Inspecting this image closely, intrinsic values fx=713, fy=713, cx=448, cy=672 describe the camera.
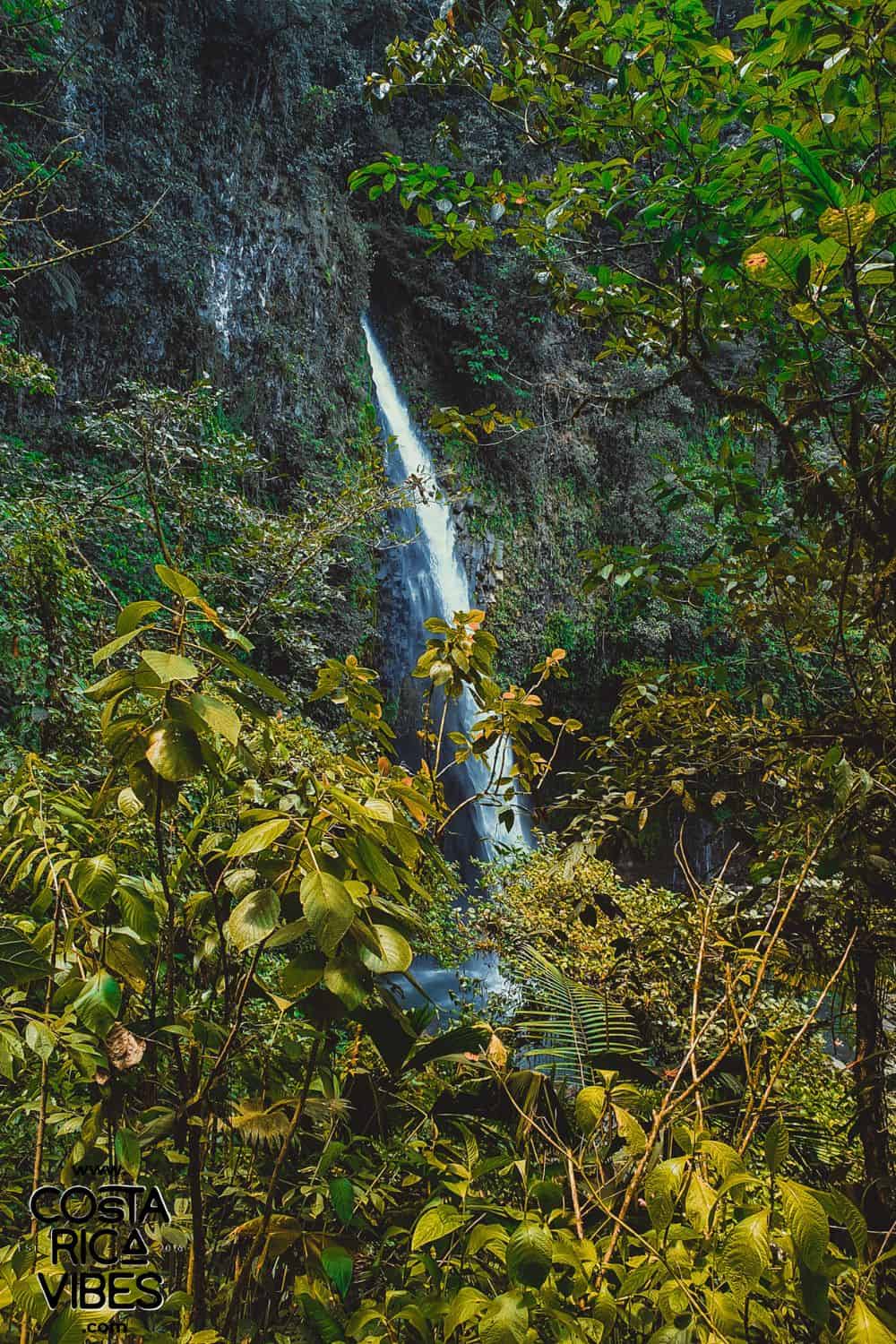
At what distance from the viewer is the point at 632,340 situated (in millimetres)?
2027

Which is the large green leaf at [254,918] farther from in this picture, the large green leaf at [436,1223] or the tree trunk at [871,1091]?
the tree trunk at [871,1091]

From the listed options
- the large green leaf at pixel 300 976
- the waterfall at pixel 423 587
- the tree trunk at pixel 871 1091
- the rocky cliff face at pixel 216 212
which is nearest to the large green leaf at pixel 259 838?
the large green leaf at pixel 300 976

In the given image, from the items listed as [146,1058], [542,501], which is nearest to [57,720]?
[146,1058]

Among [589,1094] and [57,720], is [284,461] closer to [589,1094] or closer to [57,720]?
[57,720]

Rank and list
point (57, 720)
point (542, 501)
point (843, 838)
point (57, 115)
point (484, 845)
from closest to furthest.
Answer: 1. point (843, 838)
2. point (57, 720)
3. point (57, 115)
4. point (484, 845)
5. point (542, 501)

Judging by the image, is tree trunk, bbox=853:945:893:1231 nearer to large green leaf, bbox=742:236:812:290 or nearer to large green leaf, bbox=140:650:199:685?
large green leaf, bbox=742:236:812:290

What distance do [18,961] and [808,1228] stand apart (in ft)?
2.69

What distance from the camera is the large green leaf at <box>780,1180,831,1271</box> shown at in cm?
65

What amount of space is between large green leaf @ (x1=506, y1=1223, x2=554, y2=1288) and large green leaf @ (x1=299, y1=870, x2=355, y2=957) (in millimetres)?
357

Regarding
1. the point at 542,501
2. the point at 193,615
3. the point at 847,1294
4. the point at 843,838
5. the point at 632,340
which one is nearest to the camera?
the point at 193,615

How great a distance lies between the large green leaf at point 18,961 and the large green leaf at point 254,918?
0.21 meters

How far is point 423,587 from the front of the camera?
9.37 meters

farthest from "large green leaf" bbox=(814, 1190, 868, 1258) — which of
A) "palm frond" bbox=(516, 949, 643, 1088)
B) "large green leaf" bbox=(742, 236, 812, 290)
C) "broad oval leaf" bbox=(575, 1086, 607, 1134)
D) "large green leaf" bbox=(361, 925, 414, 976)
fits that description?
"large green leaf" bbox=(742, 236, 812, 290)

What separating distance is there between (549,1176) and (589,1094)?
1.20 ft
